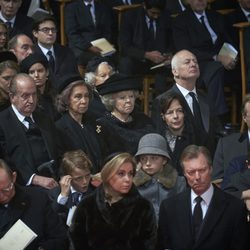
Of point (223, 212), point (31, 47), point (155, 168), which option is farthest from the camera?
point (31, 47)

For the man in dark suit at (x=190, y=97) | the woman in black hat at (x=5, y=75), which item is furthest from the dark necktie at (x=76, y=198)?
the man in dark suit at (x=190, y=97)

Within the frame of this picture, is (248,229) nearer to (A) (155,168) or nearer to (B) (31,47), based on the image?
(A) (155,168)

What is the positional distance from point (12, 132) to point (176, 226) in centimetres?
164

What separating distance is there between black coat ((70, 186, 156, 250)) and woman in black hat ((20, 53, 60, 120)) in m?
1.80

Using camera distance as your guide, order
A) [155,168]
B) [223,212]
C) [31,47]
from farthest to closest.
Result: 1. [31,47]
2. [155,168]
3. [223,212]

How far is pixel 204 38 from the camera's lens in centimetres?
1019

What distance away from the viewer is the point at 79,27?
415 inches

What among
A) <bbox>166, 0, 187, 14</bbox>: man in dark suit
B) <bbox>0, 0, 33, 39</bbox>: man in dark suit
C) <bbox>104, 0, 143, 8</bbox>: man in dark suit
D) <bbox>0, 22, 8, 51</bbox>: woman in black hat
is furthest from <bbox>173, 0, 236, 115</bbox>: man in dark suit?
<bbox>0, 22, 8, 51</bbox>: woman in black hat

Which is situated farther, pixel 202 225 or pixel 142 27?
pixel 142 27

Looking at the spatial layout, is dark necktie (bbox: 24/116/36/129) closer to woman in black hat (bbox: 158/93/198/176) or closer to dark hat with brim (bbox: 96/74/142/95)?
dark hat with brim (bbox: 96/74/142/95)

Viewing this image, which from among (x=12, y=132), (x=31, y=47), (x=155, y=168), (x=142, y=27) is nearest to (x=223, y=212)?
(x=155, y=168)

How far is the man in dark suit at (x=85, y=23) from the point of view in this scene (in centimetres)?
1051

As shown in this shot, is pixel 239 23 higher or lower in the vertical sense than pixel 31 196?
higher

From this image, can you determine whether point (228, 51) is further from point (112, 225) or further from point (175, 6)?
point (112, 225)
